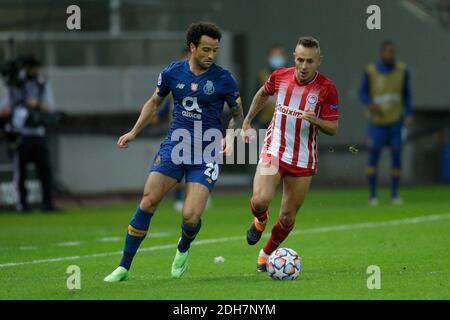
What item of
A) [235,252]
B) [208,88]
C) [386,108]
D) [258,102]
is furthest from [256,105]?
[386,108]

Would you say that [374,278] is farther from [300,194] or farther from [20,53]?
[20,53]

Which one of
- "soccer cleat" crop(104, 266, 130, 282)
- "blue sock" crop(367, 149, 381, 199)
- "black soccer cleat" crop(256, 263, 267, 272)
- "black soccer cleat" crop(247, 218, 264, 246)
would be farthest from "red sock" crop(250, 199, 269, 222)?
"blue sock" crop(367, 149, 381, 199)

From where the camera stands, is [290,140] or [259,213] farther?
[259,213]

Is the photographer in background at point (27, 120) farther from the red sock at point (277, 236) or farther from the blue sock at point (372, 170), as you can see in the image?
the red sock at point (277, 236)

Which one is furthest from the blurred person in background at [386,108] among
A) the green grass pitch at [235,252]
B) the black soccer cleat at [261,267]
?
the black soccer cleat at [261,267]

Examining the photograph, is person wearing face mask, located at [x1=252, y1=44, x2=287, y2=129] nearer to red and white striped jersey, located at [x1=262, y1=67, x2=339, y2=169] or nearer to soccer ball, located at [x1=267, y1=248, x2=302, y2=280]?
red and white striped jersey, located at [x1=262, y1=67, x2=339, y2=169]

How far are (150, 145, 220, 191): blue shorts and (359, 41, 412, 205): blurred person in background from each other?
9.33 metres

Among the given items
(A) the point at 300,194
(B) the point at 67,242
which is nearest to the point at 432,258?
(A) the point at 300,194

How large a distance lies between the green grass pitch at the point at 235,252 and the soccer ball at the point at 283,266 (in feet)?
0.28

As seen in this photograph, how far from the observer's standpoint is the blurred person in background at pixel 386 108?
19656 millimetres

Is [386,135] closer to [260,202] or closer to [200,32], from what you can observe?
[260,202]

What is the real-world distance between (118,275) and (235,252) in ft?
10.4

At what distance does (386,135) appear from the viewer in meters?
19.9

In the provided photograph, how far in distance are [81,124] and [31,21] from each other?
2206mm
